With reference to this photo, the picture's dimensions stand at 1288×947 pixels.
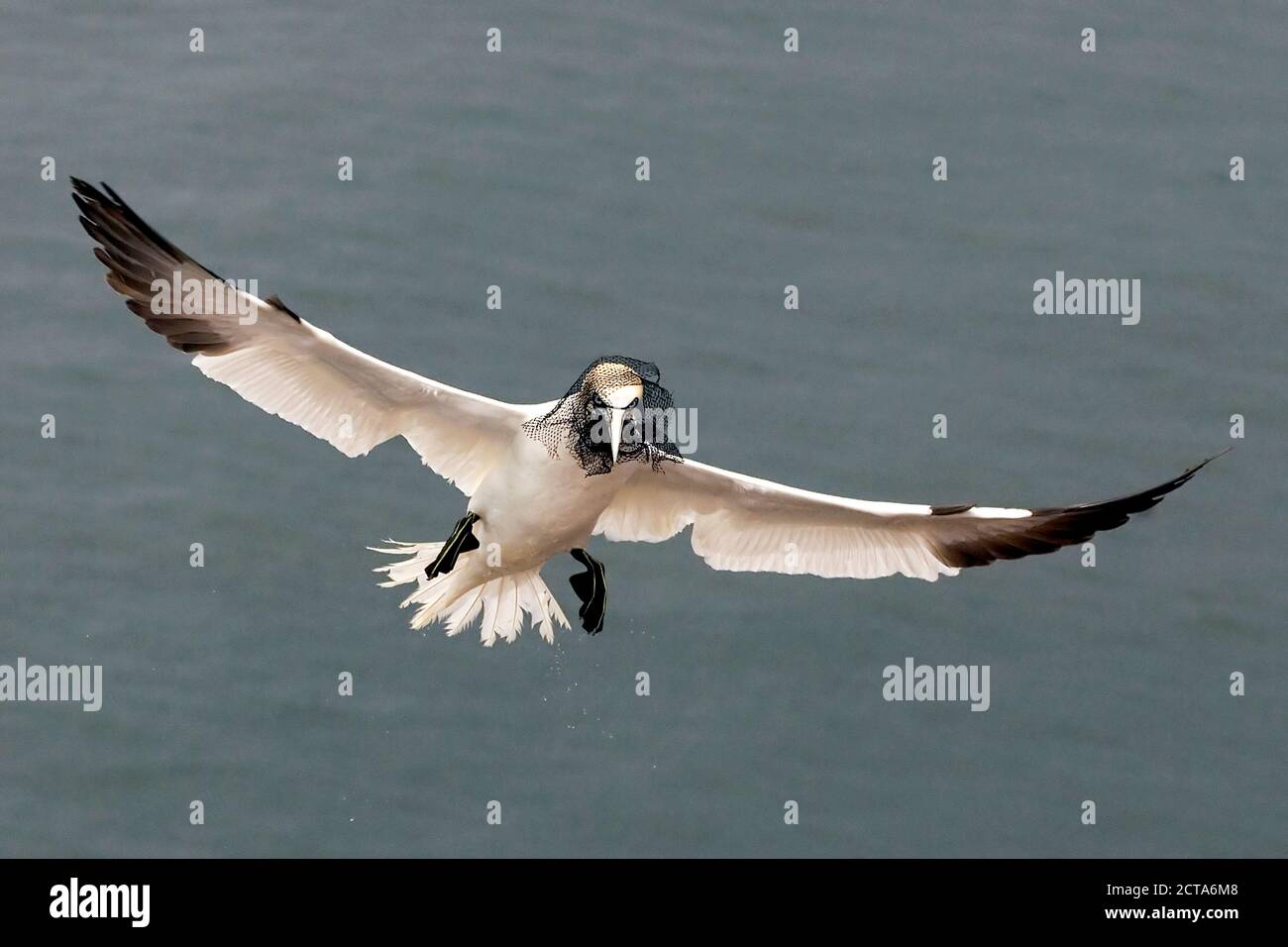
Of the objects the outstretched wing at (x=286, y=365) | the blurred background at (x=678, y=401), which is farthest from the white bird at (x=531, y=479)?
the blurred background at (x=678, y=401)

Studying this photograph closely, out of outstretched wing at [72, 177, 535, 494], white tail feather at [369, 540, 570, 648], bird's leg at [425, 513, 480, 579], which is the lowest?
white tail feather at [369, 540, 570, 648]

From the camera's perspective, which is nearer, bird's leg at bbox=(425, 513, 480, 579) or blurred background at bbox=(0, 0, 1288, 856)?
bird's leg at bbox=(425, 513, 480, 579)

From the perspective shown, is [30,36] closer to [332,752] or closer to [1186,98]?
[332,752]

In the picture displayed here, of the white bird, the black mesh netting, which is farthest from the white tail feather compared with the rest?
the black mesh netting

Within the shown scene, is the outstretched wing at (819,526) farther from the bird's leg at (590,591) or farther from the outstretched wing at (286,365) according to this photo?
the outstretched wing at (286,365)

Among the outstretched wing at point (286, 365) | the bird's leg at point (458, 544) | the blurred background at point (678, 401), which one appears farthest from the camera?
the blurred background at point (678, 401)

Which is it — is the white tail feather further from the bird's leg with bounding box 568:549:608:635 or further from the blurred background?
the blurred background

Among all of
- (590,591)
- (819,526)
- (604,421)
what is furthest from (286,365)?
(819,526)
